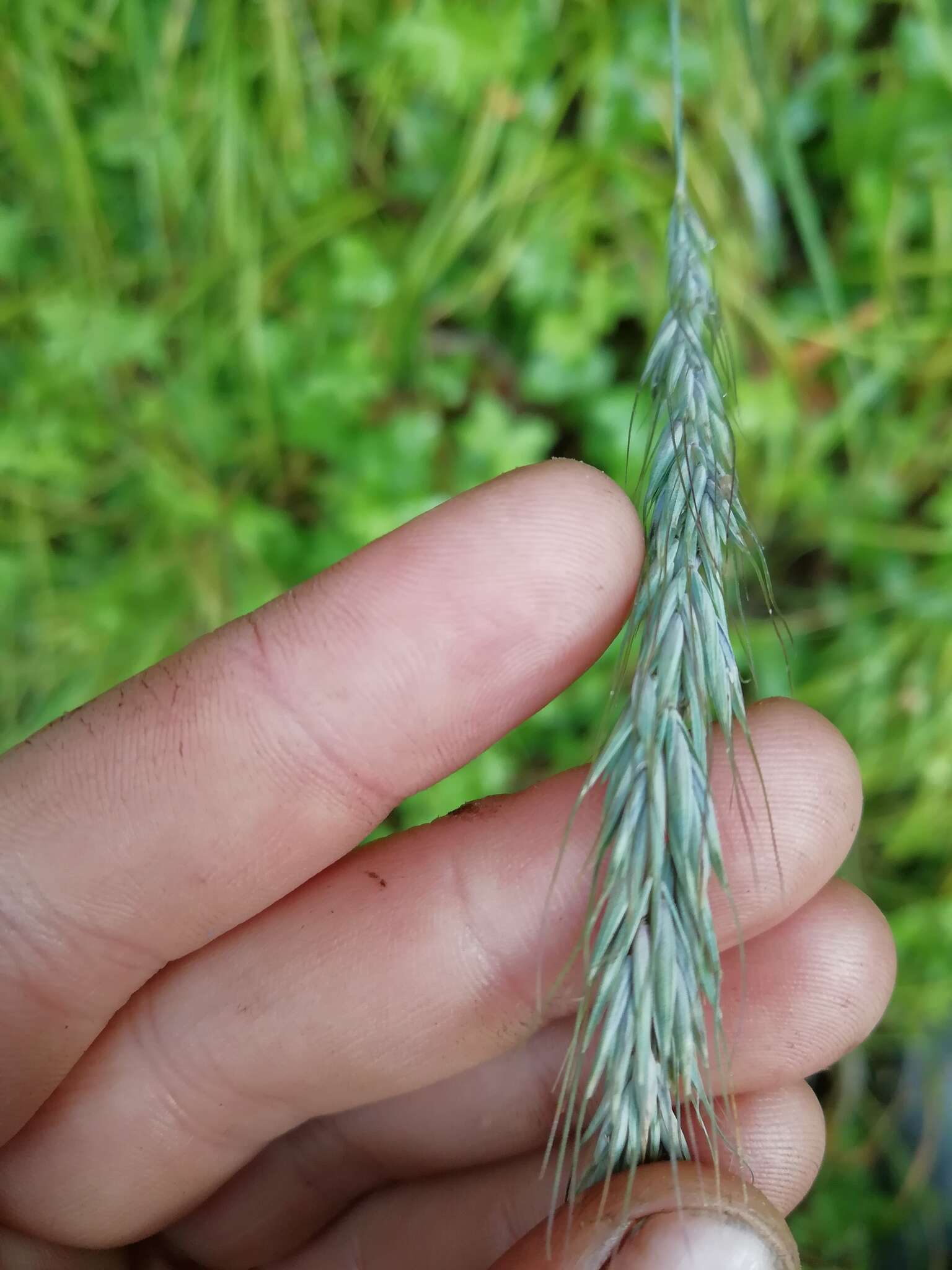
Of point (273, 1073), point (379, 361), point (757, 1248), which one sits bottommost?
point (757, 1248)

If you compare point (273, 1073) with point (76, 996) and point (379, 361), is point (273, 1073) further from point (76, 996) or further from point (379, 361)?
point (379, 361)

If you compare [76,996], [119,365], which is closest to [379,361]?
[119,365]

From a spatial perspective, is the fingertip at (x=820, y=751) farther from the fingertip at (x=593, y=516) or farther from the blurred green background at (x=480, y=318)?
the blurred green background at (x=480, y=318)

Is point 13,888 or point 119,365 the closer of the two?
point 13,888

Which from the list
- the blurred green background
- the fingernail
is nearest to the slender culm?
the fingernail

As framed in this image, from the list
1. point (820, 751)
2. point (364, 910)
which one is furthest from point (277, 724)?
point (820, 751)

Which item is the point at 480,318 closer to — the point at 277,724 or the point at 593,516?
the point at 593,516
